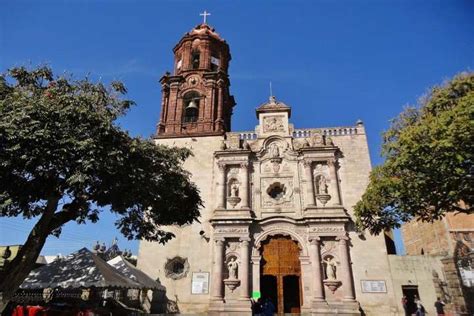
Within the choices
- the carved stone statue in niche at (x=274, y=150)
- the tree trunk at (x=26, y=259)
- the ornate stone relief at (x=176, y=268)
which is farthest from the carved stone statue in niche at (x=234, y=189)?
the tree trunk at (x=26, y=259)

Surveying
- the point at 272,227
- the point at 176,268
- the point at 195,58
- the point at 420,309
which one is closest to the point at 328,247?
the point at 272,227

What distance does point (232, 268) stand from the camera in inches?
723

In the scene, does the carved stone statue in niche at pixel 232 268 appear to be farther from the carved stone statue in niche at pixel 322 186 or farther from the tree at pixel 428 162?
the tree at pixel 428 162

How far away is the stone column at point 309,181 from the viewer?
1945 centimetres

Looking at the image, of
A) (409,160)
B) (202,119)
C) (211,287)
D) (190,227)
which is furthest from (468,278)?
(202,119)

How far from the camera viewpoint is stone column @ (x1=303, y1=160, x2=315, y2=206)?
766 inches

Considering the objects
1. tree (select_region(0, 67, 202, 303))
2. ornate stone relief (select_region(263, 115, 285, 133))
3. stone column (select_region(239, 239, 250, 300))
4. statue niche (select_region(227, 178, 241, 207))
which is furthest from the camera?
ornate stone relief (select_region(263, 115, 285, 133))

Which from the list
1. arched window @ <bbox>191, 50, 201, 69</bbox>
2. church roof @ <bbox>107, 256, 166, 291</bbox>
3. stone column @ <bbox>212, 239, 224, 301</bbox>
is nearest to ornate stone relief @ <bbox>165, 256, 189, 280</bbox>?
church roof @ <bbox>107, 256, 166, 291</bbox>

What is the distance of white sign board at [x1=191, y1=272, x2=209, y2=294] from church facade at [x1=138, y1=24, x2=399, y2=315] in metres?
0.05

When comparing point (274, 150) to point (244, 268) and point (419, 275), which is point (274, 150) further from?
point (419, 275)

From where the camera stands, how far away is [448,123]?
403 inches

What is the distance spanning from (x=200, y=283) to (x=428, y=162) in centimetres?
1303

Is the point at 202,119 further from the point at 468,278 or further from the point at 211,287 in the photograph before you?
the point at 468,278

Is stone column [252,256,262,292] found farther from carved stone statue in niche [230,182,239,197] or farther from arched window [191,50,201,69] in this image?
arched window [191,50,201,69]
